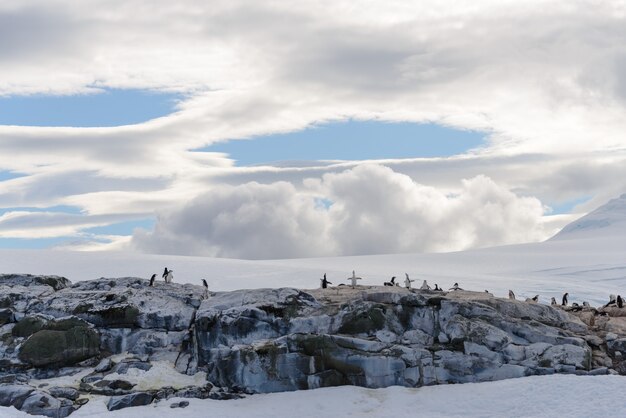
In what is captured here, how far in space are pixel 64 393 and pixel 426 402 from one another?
14011mm

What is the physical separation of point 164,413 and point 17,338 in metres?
9.49

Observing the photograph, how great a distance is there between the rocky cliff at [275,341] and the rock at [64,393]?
75 millimetres

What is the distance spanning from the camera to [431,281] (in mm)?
73500

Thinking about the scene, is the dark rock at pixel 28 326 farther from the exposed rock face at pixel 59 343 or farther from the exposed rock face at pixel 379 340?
the exposed rock face at pixel 379 340

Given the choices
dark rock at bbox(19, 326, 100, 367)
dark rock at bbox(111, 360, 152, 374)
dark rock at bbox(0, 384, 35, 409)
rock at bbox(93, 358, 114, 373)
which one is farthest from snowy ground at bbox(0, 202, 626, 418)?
dark rock at bbox(19, 326, 100, 367)

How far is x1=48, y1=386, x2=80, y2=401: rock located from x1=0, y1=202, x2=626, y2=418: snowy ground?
3.06 ft

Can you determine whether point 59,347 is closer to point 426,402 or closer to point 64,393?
point 64,393

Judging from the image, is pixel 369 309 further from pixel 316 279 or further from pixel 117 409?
pixel 316 279

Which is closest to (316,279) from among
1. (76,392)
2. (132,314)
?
(132,314)

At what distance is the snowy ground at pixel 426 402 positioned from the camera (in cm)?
2616

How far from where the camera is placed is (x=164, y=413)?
27000 millimetres

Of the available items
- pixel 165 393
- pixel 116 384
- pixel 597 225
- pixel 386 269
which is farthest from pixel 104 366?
pixel 597 225

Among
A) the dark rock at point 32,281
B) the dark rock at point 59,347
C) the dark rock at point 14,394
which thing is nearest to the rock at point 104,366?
the dark rock at point 59,347

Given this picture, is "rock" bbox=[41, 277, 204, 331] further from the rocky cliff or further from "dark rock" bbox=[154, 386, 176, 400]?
"dark rock" bbox=[154, 386, 176, 400]
